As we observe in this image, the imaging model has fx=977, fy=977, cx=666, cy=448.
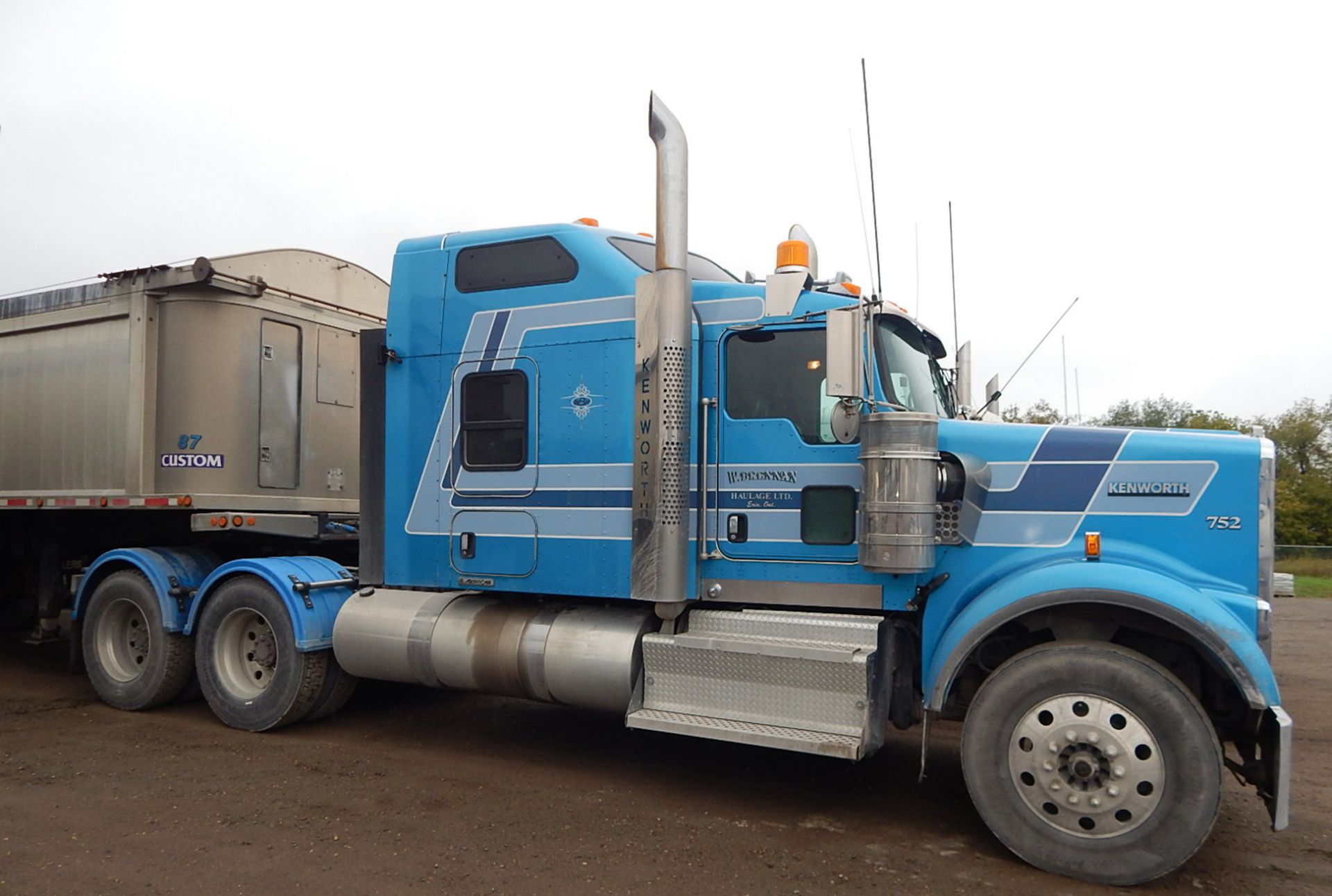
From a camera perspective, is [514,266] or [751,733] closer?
[751,733]

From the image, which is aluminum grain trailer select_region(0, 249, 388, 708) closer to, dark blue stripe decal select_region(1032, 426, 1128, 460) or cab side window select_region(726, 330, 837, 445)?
cab side window select_region(726, 330, 837, 445)

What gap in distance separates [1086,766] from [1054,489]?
4.59ft

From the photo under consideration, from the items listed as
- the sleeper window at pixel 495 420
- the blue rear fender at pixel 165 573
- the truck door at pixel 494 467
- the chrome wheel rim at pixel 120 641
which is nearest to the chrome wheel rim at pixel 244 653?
the blue rear fender at pixel 165 573

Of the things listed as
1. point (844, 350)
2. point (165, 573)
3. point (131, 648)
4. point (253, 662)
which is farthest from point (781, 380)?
point (131, 648)

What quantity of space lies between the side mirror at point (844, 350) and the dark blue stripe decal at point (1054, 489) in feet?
3.40

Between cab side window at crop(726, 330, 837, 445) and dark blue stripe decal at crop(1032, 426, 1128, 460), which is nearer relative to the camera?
dark blue stripe decal at crop(1032, 426, 1128, 460)

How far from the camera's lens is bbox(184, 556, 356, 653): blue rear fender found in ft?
23.4

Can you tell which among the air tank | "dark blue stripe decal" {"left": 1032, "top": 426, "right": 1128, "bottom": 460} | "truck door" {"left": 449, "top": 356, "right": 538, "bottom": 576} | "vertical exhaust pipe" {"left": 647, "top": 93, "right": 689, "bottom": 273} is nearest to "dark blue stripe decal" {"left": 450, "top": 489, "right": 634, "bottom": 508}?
"truck door" {"left": 449, "top": 356, "right": 538, "bottom": 576}

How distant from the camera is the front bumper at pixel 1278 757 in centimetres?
444

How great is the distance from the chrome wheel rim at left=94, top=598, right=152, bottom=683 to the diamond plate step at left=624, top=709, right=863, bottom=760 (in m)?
4.89

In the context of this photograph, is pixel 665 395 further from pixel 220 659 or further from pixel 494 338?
pixel 220 659

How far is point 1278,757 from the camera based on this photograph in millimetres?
4469

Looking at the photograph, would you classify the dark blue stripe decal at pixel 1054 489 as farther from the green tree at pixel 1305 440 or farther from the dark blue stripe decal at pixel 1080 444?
the green tree at pixel 1305 440

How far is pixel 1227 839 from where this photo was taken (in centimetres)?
520
